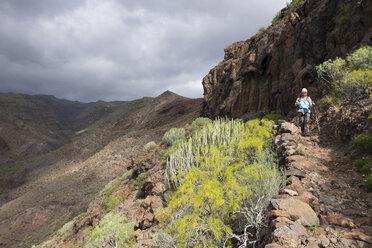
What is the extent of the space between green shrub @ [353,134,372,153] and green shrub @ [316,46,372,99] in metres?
1.79

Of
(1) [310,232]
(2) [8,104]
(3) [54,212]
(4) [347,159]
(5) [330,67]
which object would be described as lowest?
(3) [54,212]

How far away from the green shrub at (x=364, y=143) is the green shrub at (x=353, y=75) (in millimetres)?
1790

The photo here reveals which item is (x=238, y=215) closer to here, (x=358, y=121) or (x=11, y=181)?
(x=358, y=121)

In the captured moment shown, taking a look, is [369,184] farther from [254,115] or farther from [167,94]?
[167,94]

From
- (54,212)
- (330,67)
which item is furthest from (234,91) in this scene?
(54,212)

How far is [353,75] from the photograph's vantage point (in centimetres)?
635

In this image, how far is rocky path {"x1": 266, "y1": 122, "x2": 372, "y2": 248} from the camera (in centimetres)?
272

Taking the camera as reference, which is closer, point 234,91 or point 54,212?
point 234,91

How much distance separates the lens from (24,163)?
5716 centimetres

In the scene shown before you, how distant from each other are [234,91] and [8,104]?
114 metres

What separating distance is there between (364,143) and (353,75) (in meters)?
2.91

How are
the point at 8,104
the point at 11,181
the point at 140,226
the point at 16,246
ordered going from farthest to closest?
the point at 8,104 → the point at 11,181 → the point at 16,246 → the point at 140,226

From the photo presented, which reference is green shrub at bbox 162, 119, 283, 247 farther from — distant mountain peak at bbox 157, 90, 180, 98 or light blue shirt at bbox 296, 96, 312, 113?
distant mountain peak at bbox 157, 90, 180, 98

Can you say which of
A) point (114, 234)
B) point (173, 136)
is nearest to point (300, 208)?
point (114, 234)
